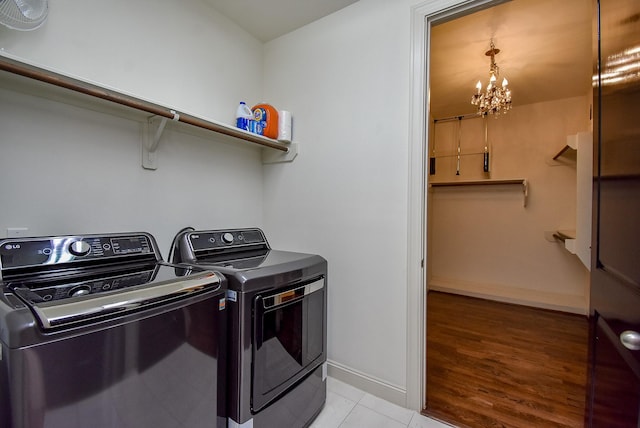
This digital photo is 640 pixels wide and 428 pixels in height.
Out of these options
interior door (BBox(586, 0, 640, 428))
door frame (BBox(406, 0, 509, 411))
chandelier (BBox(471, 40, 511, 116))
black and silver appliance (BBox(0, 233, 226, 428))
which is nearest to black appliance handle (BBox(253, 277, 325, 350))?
black and silver appliance (BBox(0, 233, 226, 428))

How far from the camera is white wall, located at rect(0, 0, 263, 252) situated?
123cm

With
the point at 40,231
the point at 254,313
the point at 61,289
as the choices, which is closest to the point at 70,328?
the point at 61,289

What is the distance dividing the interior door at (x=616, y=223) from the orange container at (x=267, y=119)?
168cm

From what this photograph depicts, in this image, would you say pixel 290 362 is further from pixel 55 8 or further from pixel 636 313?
pixel 55 8

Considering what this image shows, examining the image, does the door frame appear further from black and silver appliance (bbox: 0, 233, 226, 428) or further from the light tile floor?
black and silver appliance (bbox: 0, 233, 226, 428)

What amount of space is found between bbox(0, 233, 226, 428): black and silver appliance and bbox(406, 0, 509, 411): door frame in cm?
103

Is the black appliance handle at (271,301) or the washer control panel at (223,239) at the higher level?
the washer control panel at (223,239)

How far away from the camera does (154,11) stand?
1.64m

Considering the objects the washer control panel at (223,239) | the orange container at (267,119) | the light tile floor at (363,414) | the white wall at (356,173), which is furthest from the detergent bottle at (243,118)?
the light tile floor at (363,414)

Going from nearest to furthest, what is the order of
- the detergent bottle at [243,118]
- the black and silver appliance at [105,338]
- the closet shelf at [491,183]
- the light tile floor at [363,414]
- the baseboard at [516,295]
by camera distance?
the black and silver appliance at [105,338] < the light tile floor at [363,414] < the detergent bottle at [243,118] < the baseboard at [516,295] < the closet shelf at [491,183]

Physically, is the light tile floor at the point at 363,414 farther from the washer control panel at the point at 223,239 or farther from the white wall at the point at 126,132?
the white wall at the point at 126,132

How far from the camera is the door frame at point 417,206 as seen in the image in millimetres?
1604

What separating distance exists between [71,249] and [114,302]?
1.81 feet

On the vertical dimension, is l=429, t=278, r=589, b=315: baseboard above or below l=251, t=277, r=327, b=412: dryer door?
below
